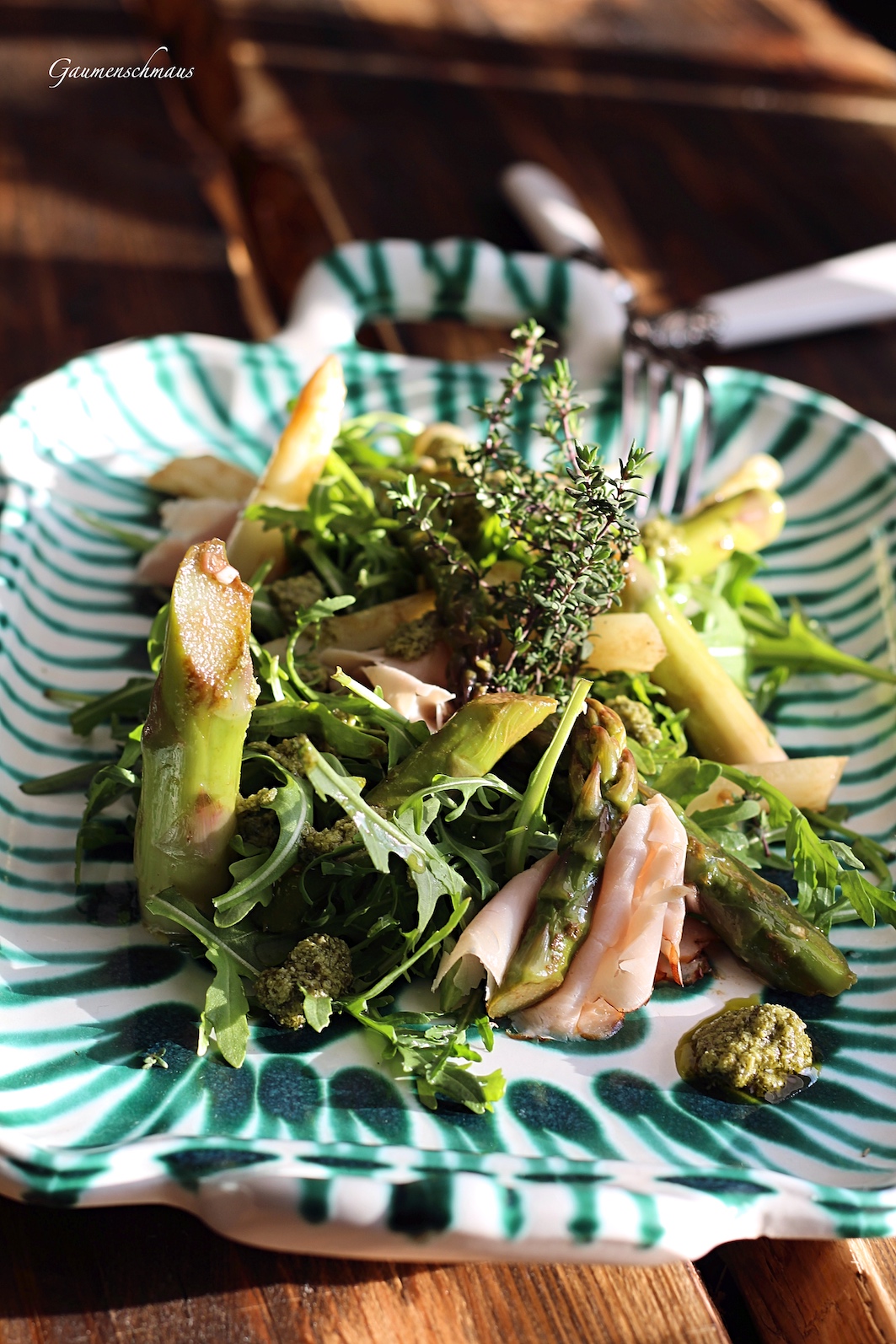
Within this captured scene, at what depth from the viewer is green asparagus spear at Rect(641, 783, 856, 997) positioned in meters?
1.96

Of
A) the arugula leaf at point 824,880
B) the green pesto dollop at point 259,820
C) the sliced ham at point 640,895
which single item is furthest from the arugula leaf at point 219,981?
the arugula leaf at point 824,880

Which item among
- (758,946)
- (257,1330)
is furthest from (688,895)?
(257,1330)

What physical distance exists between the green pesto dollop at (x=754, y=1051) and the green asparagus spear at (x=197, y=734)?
0.79 meters

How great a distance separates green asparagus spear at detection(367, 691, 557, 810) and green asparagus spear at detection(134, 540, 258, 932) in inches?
10.4

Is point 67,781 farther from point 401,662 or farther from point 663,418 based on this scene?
point 663,418

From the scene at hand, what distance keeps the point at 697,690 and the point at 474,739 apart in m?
0.62

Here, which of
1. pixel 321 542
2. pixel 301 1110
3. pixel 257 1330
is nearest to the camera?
pixel 257 1330

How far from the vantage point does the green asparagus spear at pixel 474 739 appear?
1.90 m

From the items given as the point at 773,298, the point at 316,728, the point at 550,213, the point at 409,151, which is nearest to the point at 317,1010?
the point at 316,728

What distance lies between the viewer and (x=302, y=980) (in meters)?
1.81

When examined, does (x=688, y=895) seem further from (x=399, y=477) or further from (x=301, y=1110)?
(x=399, y=477)

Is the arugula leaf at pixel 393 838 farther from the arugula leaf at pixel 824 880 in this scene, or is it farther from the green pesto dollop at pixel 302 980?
the arugula leaf at pixel 824 880

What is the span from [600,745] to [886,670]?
103 cm

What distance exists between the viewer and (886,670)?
2674 millimetres
